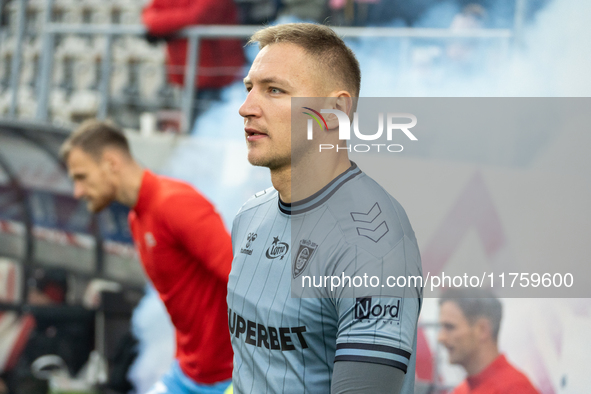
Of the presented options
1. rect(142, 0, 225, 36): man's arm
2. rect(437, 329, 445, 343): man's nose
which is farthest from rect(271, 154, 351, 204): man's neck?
rect(142, 0, 225, 36): man's arm

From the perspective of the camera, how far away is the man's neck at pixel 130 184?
10.5ft

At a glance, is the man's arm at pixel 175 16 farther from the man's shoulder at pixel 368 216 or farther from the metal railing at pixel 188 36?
the man's shoulder at pixel 368 216

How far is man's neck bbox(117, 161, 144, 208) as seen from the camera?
3.20 m

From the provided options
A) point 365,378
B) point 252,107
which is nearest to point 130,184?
point 252,107

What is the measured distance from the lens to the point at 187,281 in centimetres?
294

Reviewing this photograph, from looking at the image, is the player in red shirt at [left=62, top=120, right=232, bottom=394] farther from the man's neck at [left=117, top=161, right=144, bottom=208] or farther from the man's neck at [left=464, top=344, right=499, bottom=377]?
the man's neck at [left=464, top=344, right=499, bottom=377]

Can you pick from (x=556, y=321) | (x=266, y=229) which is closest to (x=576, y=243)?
(x=556, y=321)

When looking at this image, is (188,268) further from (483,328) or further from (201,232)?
(483,328)

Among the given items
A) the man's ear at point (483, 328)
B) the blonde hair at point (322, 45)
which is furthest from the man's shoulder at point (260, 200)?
the man's ear at point (483, 328)

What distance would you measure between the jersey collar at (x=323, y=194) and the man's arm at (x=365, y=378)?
471 millimetres

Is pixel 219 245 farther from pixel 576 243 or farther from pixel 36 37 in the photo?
pixel 36 37

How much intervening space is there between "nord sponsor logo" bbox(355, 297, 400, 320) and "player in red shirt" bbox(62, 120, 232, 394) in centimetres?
137

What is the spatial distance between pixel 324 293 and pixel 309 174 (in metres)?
0.38

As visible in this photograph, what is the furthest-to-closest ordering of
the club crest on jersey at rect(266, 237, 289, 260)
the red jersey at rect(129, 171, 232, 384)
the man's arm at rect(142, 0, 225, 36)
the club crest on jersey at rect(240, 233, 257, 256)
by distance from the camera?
the man's arm at rect(142, 0, 225, 36) → the red jersey at rect(129, 171, 232, 384) → the club crest on jersey at rect(240, 233, 257, 256) → the club crest on jersey at rect(266, 237, 289, 260)
